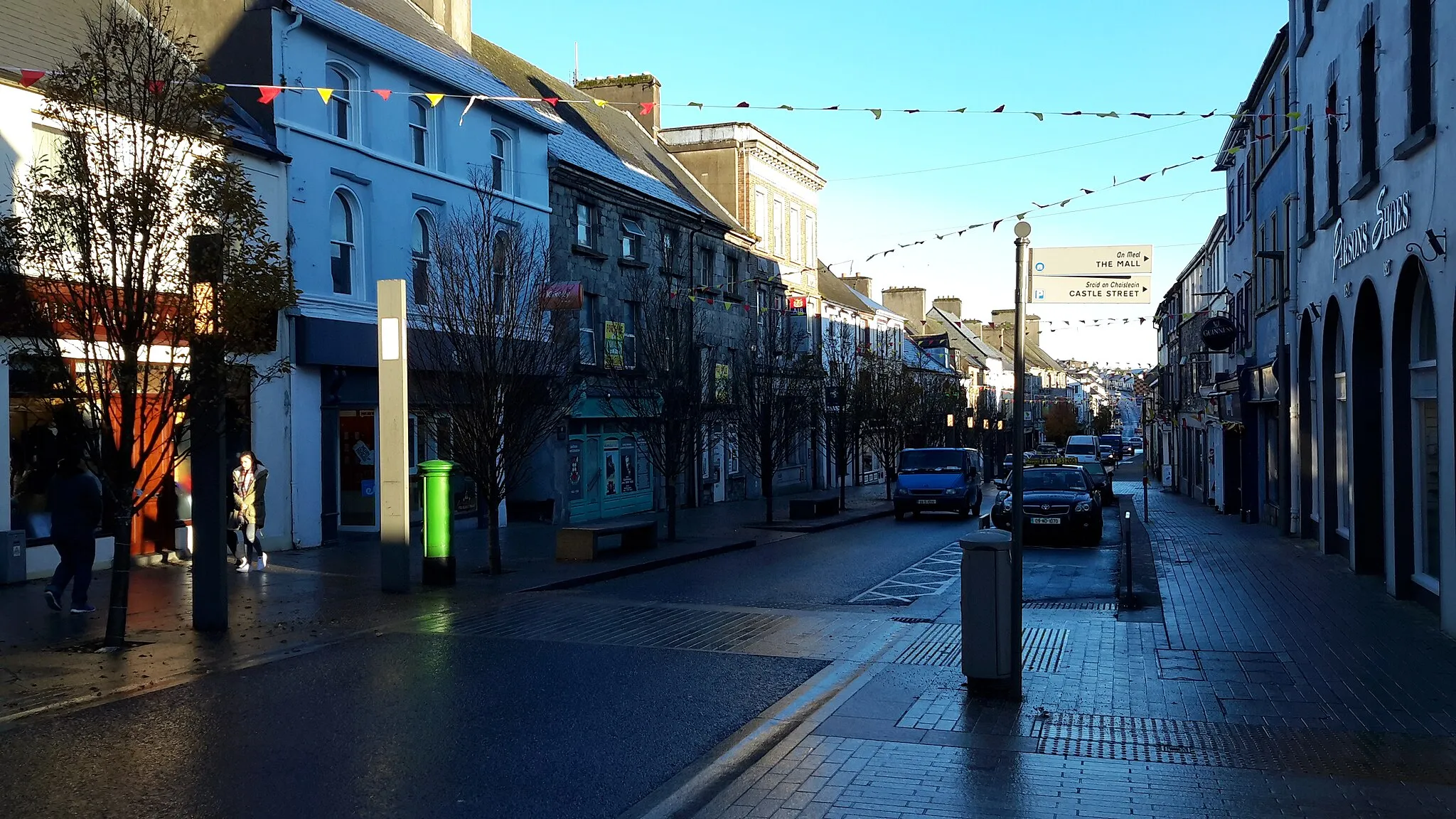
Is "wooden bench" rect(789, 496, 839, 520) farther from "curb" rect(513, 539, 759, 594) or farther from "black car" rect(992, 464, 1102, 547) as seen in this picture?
"black car" rect(992, 464, 1102, 547)

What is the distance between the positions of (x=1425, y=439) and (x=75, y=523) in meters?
13.8

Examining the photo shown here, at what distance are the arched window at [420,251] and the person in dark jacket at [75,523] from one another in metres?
10.9

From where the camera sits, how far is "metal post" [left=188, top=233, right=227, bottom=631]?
33.2ft

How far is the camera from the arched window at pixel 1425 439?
12.1m

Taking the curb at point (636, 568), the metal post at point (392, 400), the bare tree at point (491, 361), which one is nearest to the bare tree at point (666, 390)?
the curb at point (636, 568)

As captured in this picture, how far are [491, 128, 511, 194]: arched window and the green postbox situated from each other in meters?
11.5

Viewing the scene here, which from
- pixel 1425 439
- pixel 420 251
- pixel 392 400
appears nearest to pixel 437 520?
pixel 392 400

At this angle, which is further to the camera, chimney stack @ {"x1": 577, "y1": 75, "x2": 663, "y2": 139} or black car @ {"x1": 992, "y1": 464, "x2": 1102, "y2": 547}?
chimney stack @ {"x1": 577, "y1": 75, "x2": 663, "y2": 139}

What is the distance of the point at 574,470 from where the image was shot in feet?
91.7

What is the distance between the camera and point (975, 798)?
604cm

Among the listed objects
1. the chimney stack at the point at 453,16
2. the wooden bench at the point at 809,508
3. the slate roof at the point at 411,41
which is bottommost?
the wooden bench at the point at 809,508

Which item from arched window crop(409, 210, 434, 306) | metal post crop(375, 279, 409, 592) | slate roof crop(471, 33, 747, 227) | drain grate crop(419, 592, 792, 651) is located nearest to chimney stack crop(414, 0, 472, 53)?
slate roof crop(471, 33, 747, 227)

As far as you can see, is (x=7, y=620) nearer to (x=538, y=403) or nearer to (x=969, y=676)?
(x=538, y=403)

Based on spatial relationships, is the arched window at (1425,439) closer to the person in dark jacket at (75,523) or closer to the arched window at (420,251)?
the person in dark jacket at (75,523)
